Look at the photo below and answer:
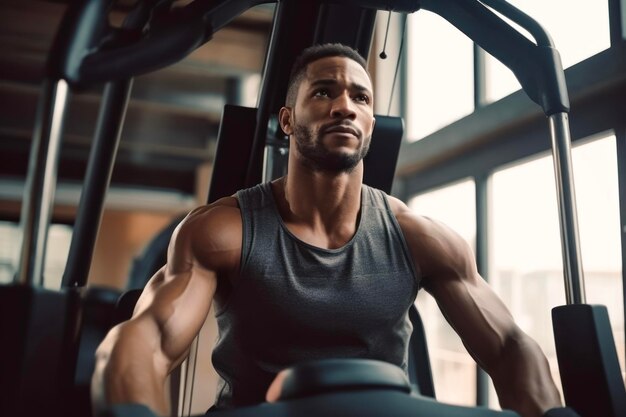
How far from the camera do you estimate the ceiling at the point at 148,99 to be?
12.6ft

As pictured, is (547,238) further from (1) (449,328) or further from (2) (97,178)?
(2) (97,178)

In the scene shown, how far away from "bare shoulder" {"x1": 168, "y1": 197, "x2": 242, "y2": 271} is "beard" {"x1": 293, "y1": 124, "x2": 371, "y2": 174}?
0.19 m

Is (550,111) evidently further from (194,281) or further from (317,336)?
(194,281)

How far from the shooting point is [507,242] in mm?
2699

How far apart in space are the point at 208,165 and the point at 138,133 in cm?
84

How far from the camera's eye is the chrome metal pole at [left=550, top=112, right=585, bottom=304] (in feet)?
3.93

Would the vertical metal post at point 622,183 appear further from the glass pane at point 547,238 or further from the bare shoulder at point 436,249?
the bare shoulder at point 436,249

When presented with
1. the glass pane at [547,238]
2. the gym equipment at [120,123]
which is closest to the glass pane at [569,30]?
the glass pane at [547,238]

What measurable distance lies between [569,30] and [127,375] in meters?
1.92

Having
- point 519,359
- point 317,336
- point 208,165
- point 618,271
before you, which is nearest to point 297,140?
point 317,336

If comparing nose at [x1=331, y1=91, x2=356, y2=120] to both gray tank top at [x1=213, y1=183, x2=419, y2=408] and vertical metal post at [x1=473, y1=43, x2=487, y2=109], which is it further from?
vertical metal post at [x1=473, y1=43, x2=487, y2=109]

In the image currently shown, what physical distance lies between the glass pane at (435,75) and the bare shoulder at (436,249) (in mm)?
1511

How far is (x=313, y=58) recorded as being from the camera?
4.80 ft

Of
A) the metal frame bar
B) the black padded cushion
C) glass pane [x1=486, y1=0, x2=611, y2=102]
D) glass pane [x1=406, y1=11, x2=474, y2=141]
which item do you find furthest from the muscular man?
glass pane [x1=406, y1=11, x2=474, y2=141]
